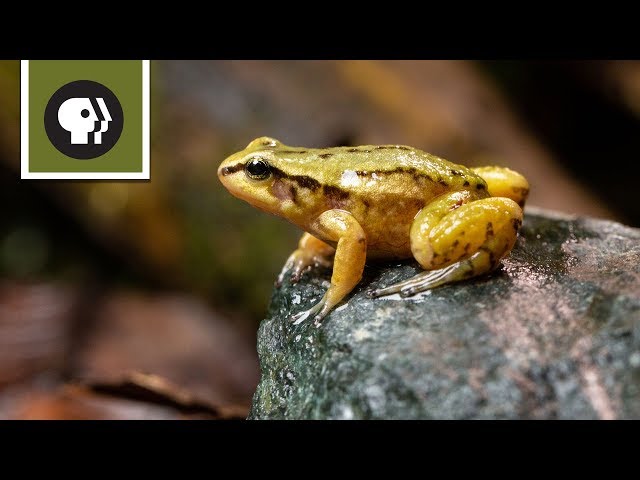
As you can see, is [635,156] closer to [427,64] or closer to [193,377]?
[427,64]

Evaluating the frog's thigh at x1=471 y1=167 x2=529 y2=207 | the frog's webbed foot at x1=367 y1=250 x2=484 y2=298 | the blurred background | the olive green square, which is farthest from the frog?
the blurred background

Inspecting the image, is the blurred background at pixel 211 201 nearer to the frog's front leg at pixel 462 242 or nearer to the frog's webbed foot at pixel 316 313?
the frog's webbed foot at pixel 316 313

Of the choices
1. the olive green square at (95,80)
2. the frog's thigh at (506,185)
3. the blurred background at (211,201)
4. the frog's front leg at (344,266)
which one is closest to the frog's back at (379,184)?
the frog's front leg at (344,266)

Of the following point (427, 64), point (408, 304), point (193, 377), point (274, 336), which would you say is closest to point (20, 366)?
point (193, 377)

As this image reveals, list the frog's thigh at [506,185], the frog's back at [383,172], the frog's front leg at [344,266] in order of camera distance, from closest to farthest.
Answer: the frog's front leg at [344,266]
the frog's back at [383,172]
the frog's thigh at [506,185]

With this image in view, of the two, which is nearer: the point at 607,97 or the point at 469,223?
the point at 469,223

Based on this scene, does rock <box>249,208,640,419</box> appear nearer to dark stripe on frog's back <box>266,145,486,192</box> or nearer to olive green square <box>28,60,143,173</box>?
dark stripe on frog's back <box>266,145,486,192</box>
